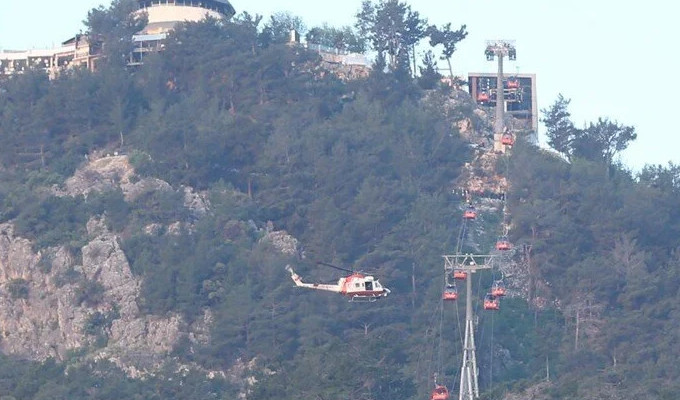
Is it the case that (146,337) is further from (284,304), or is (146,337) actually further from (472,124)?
(472,124)

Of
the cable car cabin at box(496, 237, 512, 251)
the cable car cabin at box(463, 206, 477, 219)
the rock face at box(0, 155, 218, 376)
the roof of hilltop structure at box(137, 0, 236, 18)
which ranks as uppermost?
the roof of hilltop structure at box(137, 0, 236, 18)

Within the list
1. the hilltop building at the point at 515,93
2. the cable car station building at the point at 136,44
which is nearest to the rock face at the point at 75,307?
the cable car station building at the point at 136,44

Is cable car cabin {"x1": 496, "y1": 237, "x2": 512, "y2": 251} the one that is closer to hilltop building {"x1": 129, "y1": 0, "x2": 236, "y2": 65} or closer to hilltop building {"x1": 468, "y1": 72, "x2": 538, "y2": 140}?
hilltop building {"x1": 468, "y1": 72, "x2": 538, "y2": 140}

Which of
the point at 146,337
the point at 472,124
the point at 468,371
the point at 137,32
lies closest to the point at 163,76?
the point at 137,32

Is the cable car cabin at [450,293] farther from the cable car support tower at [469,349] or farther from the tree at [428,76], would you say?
the tree at [428,76]

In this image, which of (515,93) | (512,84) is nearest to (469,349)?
(512,84)

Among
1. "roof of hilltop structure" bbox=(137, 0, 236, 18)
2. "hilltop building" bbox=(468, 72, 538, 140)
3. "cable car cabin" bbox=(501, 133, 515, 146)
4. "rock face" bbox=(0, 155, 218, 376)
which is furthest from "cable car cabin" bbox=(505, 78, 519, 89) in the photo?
"rock face" bbox=(0, 155, 218, 376)

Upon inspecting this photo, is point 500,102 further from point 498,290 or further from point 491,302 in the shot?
point 491,302
